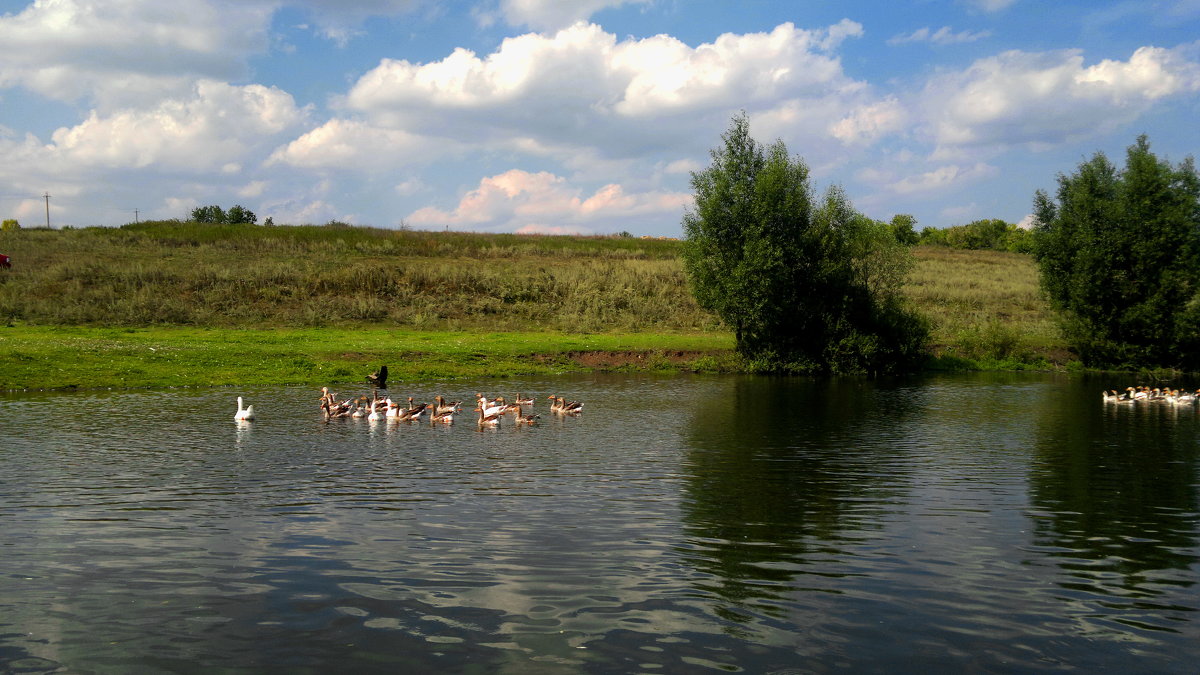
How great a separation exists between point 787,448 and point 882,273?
36.8m

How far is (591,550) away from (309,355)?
3868cm

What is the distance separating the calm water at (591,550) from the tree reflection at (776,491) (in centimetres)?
9

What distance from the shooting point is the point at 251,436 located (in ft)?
86.8

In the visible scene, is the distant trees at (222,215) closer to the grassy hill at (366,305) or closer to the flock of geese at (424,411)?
the grassy hill at (366,305)

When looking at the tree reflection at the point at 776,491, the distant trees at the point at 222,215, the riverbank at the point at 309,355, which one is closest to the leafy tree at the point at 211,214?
the distant trees at the point at 222,215

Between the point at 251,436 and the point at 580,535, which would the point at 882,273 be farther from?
the point at 580,535

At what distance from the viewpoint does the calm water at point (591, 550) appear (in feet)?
34.9

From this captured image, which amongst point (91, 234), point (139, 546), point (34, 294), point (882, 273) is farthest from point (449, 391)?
point (91, 234)

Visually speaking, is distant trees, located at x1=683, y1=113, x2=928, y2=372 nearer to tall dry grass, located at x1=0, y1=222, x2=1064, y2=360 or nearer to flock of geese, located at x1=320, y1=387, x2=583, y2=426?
tall dry grass, located at x1=0, y1=222, x2=1064, y2=360

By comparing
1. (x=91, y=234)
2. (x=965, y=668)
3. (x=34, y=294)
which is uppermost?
(x=91, y=234)

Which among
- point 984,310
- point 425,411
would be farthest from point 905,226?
point 425,411

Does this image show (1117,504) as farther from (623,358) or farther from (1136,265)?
(1136,265)

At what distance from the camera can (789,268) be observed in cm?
5575

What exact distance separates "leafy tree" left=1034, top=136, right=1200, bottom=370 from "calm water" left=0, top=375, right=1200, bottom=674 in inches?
1410
